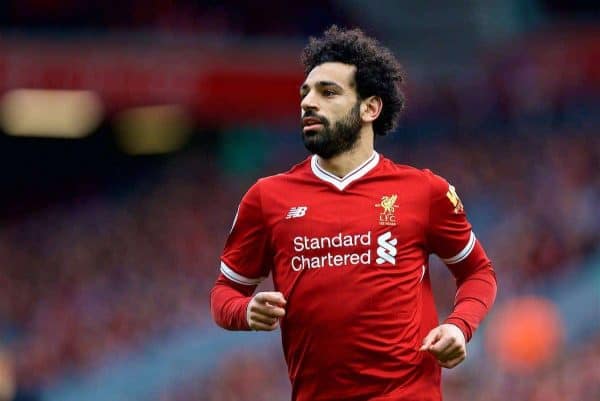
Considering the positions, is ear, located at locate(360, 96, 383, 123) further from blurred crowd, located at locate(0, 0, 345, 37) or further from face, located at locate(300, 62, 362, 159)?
blurred crowd, located at locate(0, 0, 345, 37)

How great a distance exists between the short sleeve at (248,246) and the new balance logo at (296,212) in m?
0.13

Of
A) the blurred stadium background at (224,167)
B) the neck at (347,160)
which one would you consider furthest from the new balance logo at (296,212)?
the blurred stadium background at (224,167)

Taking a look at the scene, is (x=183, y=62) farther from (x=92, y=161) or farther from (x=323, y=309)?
(x=323, y=309)

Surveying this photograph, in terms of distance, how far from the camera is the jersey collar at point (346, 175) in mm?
4859

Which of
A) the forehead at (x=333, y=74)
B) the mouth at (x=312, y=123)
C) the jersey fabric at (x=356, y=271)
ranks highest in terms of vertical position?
the forehead at (x=333, y=74)

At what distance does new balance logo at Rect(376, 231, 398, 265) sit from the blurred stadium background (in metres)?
6.96

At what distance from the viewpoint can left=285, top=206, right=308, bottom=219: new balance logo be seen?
4777mm

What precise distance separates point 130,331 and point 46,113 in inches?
136

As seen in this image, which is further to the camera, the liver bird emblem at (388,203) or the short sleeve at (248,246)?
the short sleeve at (248,246)

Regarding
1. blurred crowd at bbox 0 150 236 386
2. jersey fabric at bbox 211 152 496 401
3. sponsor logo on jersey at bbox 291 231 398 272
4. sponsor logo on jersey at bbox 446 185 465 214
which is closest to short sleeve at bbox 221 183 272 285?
jersey fabric at bbox 211 152 496 401

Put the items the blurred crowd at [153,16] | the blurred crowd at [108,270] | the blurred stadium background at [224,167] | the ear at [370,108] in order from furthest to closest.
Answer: the blurred crowd at [153,16], the blurred crowd at [108,270], the blurred stadium background at [224,167], the ear at [370,108]

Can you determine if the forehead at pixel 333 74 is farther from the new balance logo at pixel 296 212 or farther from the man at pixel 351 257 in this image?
the new balance logo at pixel 296 212

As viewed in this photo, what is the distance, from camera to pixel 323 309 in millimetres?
4633

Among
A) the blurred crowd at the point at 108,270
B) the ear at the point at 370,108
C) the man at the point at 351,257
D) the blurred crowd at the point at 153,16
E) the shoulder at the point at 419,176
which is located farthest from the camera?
the blurred crowd at the point at 153,16
